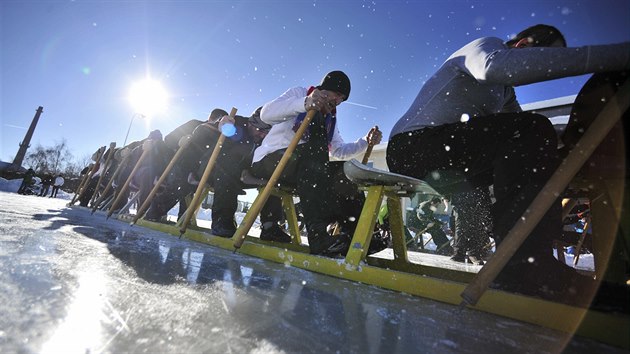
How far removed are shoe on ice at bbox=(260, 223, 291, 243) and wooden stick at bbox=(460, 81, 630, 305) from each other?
2.27 meters

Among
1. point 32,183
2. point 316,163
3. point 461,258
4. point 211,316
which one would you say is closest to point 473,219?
point 461,258

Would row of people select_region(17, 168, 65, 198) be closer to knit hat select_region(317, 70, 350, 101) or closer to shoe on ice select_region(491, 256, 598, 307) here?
knit hat select_region(317, 70, 350, 101)

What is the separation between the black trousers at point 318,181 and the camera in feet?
6.89

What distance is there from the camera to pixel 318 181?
6.99 ft

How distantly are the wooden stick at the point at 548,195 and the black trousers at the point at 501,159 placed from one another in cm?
14

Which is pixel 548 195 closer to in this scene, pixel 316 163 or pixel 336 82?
pixel 316 163

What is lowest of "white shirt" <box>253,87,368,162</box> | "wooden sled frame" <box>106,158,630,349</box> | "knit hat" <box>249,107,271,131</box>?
"wooden sled frame" <box>106,158,630,349</box>

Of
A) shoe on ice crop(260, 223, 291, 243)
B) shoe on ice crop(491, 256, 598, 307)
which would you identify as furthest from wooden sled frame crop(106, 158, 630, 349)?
shoe on ice crop(260, 223, 291, 243)

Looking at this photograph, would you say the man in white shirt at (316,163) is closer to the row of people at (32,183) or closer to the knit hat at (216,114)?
the knit hat at (216,114)

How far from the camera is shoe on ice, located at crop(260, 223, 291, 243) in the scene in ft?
10.5

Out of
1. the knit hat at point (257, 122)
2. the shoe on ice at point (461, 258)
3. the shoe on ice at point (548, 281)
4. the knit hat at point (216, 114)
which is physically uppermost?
the knit hat at point (216, 114)

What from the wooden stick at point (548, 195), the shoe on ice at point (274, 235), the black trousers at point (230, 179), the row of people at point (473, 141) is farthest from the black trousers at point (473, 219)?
the black trousers at point (230, 179)

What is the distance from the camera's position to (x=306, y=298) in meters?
1.06

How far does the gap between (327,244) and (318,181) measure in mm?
450
